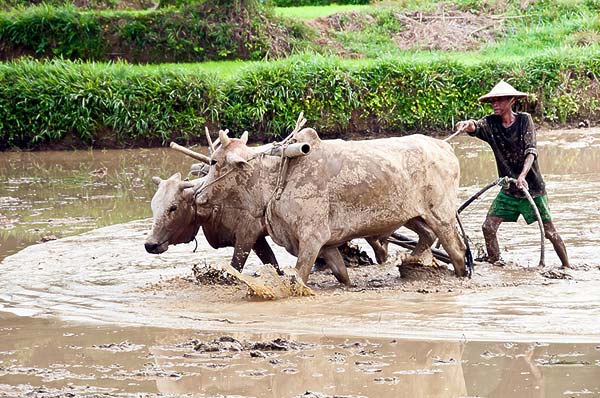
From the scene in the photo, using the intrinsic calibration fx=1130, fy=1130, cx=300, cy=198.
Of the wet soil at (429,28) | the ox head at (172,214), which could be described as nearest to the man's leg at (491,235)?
the ox head at (172,214)

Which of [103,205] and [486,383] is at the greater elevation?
[486,383]

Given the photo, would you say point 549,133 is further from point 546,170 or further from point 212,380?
point 212,380

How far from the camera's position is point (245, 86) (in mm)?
18219

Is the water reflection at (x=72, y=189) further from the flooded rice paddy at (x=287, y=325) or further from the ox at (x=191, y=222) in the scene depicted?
the ox at (x=191, y=222)

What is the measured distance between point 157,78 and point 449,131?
4901 millimetres

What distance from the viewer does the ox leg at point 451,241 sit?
29.2 feet

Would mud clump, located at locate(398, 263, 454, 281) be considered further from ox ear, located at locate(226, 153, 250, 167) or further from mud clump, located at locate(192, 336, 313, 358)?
mud clump, located at locate(192, 336, 313, 358)

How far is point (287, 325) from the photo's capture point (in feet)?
25.1

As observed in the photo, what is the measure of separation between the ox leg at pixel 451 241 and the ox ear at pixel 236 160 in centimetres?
150

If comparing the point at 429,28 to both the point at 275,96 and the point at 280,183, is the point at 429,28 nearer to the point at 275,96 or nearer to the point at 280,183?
the point at 275,96

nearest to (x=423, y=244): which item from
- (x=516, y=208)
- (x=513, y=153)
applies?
(x=516, y=208)

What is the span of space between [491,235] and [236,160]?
248cm

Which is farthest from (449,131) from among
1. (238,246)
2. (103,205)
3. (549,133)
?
(238,246)

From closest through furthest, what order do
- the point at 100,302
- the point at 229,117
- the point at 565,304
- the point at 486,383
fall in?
1. the point at 486,383
2. the point at 565,304
3. the point at 100,302
4. the point at 229,117
